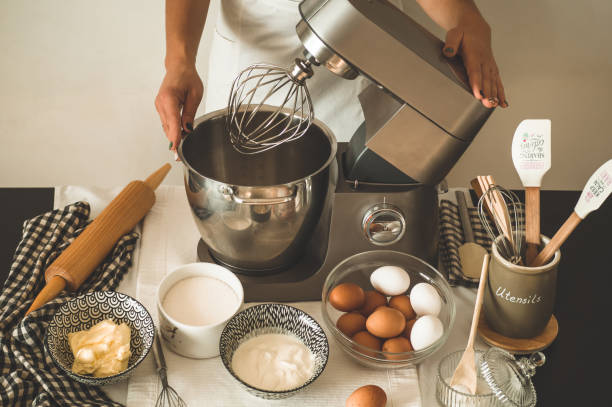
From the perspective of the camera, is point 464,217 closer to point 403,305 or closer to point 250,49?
point 403,305

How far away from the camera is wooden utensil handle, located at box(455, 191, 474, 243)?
876mm

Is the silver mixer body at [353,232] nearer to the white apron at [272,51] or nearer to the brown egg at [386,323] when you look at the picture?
the brown egg at [386,323]

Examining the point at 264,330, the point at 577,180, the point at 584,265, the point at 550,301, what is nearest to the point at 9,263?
the point at 264,330

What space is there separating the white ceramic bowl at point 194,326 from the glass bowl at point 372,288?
12 cm

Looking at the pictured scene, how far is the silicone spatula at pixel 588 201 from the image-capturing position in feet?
2.01

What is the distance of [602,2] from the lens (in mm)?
1431

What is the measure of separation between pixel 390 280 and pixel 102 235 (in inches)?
15.8

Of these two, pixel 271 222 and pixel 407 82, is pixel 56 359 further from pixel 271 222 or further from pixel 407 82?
pixel 407 82

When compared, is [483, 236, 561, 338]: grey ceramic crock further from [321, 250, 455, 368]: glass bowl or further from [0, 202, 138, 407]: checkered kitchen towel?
[0, 202, 138, 407]: checkered kitchen towel

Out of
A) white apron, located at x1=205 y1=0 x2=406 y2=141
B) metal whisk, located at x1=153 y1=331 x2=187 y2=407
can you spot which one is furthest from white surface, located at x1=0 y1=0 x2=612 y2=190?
metal whisk, located at x1=153 y1=331 x2=187 y2=407

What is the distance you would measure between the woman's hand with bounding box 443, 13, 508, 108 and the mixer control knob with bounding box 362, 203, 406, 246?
172 mm

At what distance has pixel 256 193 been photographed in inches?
26.3

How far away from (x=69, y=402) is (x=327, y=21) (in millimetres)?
493

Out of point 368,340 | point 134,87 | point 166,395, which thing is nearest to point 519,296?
point 368,340
